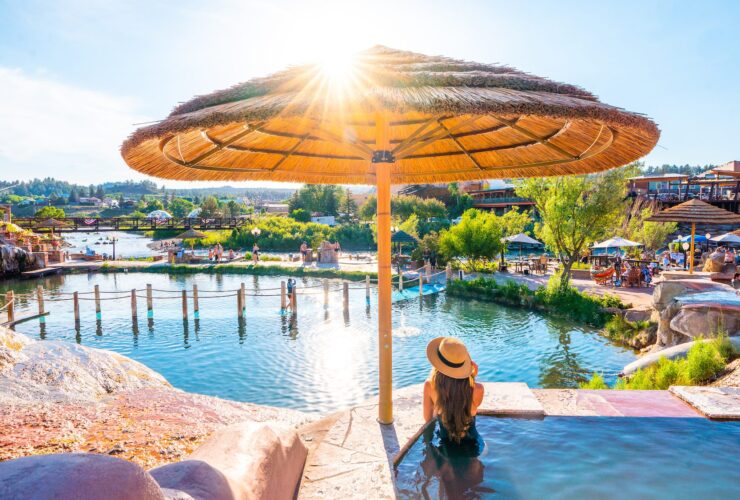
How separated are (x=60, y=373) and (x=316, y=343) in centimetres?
770

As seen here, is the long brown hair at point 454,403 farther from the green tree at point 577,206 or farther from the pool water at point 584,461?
the green tree at point 577,206

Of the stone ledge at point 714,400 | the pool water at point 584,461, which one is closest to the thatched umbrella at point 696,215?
the stone ledge at point 714,400

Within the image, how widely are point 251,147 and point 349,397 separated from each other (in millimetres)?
5624

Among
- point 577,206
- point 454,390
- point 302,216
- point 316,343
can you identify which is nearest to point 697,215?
point 577,206

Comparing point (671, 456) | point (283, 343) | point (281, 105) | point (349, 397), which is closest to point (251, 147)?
point (281, 105)

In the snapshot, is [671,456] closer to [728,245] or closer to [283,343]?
[283,343]

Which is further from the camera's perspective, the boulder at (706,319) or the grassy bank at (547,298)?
the grassy bank at (547,298)

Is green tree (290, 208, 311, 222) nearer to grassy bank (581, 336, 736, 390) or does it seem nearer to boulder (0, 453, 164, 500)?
grassy bank (581, 336, 736, 390)

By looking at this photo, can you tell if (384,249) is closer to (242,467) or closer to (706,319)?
(242,467)

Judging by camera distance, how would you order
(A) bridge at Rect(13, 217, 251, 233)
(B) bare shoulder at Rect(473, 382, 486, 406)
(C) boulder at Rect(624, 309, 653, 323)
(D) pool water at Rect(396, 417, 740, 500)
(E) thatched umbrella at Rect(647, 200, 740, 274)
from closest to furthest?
(D) pool water at Rect(396, 417, 740, 500) → (B) bare shoulder at Rect(473, 382, 486, 406) → (C) boulder at Rect(624, 309, 653, 323) → (E) thatched umbrella at Rect(647, 200, 740, 274) → (A) bridge at Rect(13, 217, 251, 233)

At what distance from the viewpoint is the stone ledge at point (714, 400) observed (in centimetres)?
419

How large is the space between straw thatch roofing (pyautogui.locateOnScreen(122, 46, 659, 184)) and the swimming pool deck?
244cm

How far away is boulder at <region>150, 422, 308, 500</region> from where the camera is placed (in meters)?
2.09

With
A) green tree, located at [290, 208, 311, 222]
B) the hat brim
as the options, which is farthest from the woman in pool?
green tree, located at [290, 208, 311, 222]
